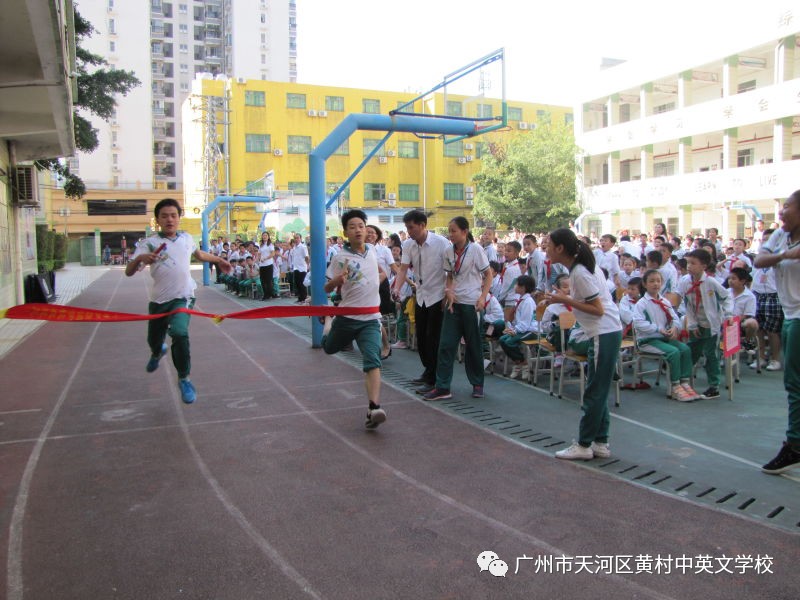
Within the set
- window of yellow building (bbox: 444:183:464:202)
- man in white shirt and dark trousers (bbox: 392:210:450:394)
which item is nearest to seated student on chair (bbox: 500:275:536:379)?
man in white shirt and dark trousers (bbox: 392:210:450:394)

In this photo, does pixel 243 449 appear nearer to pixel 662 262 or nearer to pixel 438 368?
pixel 438 368

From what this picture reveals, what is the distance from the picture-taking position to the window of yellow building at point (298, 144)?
163 feet

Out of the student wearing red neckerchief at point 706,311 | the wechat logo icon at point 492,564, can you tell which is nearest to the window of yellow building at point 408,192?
the student wearing red neckerchief at point 706,311

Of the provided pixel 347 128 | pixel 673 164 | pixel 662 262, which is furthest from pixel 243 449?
pixel 673 164

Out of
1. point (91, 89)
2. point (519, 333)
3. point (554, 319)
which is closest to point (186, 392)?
point (519, 333)

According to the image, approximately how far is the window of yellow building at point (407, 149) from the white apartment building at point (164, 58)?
24.3 m

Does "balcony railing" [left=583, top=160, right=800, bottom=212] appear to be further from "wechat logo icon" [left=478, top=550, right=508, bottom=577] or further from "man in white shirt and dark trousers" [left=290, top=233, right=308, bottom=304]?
"wechat logo icon" [left=478, top=550, right=508, bottom=577]

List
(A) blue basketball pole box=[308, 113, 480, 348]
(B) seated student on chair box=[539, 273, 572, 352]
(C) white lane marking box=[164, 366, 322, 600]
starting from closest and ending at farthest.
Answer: (C) white lane marking box=[164, 366, 322, 600] → (B) seated student on chair box=[539, 273, 572, 352] → (A) blue basketball pole box=[308, 113, 480, 348]

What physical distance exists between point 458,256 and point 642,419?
8.09 ft

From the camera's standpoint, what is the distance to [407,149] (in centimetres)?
5284

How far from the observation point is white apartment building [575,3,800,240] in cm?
2420

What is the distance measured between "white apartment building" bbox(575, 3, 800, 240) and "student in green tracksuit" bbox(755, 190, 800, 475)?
18197 millimetres

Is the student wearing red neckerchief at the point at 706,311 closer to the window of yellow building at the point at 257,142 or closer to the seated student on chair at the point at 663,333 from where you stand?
the seated student on chair at the point at 663,333

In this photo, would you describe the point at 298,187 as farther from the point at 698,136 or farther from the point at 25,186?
the point at 25,186
